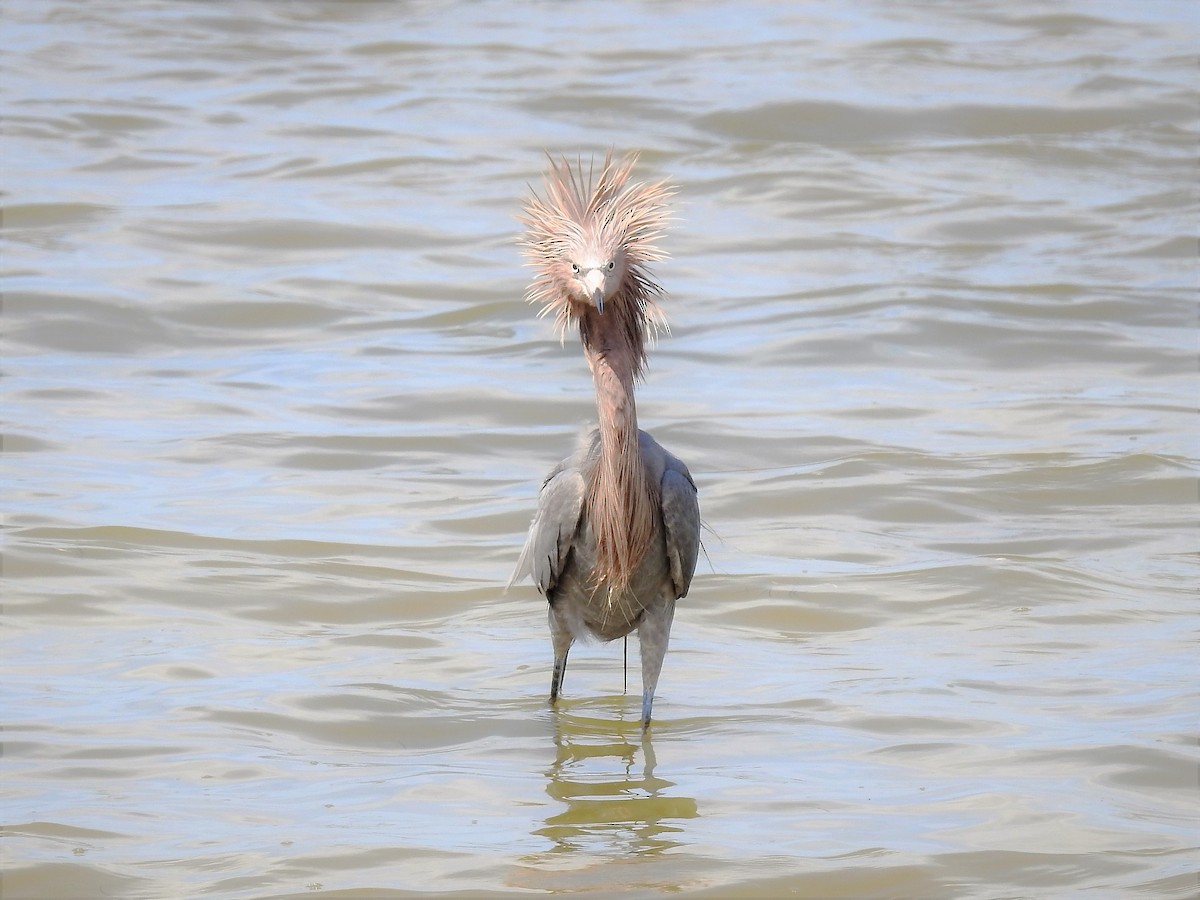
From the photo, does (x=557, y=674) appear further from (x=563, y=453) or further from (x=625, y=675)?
(x=563, y=453)

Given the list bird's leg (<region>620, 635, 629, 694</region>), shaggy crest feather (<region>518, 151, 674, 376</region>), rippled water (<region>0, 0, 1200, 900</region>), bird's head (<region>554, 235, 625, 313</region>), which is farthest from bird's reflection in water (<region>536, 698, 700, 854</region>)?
bird's head (<region>554, 235, 625, 313</region>)

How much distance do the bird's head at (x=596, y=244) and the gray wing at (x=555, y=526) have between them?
742mm

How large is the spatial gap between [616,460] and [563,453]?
14.8 ft

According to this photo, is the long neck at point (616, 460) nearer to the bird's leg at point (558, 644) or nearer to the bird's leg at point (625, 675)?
the bird's leg at point (558, 644)

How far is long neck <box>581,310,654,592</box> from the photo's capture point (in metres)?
7.39

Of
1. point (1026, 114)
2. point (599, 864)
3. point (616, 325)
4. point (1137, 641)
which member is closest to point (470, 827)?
point (599, 864)

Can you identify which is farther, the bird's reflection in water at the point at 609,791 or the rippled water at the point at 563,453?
the rippled water at the point at 563,453

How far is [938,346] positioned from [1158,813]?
25.4ft

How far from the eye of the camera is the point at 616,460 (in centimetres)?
743

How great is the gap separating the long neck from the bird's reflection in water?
2.50ft

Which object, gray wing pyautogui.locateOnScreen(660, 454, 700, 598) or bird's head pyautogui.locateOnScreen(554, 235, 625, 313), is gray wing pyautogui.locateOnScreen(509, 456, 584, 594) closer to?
gray wing pyautogui.locateOnScreen(660, 454, 700, 598)

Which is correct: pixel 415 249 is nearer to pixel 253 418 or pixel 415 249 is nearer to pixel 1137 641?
pixel 253 418

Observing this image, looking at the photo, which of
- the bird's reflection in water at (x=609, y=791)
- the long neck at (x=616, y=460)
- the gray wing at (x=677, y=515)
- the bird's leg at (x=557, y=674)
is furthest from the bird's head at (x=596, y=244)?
the bird's reflection in water at (x=609, y=791)

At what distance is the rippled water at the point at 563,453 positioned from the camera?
6668 mm
